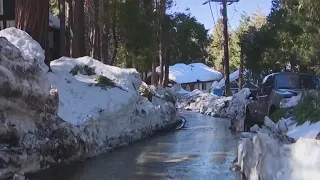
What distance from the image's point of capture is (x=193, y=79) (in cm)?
6800

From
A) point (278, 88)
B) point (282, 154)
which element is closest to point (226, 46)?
point (278, 88)

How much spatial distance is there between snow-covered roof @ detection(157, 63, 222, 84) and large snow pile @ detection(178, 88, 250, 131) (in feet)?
59.7

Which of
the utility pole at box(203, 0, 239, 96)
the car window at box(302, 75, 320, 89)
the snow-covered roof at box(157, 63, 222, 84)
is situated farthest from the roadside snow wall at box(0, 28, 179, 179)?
the snow-covered roof at box(157, 63, 222, 84)

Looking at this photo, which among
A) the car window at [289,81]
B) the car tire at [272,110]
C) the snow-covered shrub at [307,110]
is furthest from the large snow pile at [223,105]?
the snow-covered shrub at [307,110]

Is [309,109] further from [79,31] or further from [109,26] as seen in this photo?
[109,26]

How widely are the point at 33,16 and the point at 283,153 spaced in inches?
327

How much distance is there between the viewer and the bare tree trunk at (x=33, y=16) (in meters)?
13.0

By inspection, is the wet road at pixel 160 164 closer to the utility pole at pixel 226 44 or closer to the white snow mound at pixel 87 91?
the white snow mound at pixel 87 91

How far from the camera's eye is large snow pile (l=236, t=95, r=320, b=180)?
19.7 feet

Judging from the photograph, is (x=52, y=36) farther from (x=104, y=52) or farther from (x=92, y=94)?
(x=92, y=94)

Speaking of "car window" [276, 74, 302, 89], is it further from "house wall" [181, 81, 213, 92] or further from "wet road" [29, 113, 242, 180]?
"house wall" [181, 81, 213, 92]

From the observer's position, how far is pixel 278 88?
13.7 m

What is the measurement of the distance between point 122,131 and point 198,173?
497 centimetres

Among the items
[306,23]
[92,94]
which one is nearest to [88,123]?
[92,94]
